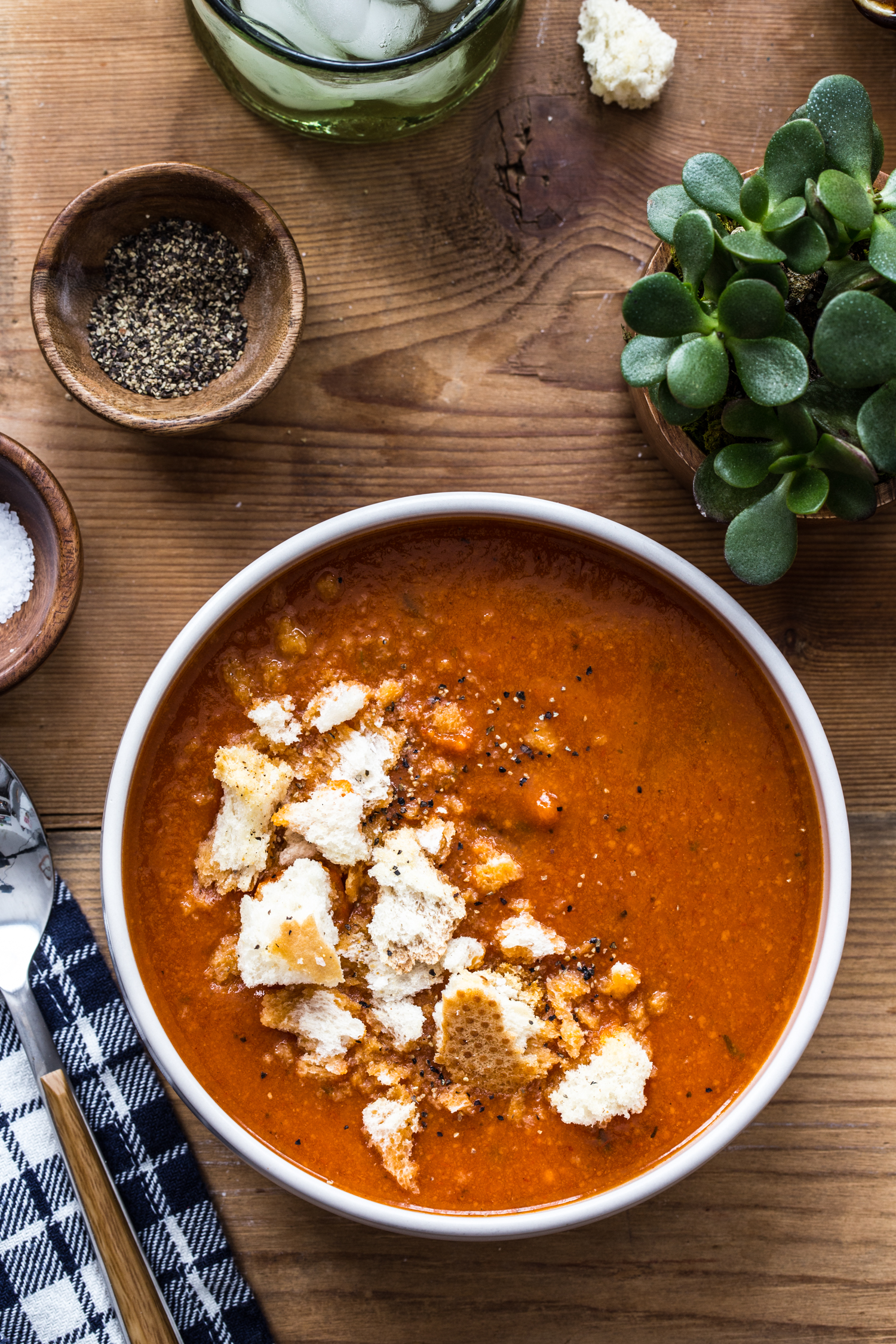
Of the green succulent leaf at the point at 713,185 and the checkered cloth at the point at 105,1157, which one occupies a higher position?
the green succulent leaf at the point at 713,185

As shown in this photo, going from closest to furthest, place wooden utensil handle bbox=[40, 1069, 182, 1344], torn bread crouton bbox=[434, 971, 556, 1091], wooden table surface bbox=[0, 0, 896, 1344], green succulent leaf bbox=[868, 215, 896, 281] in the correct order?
1. green succulent leaf bbox=[868, 215, 896, 281]
2. torn bread crouton bbox=[434, 971, 556, 1091]
3. wooden utensil handle bbox=[40, 1069, 182, 1344]
4. wooden table surface bbox=[0, 0, 896, 1344]

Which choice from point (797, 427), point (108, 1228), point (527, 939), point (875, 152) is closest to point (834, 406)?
point (797, 427)

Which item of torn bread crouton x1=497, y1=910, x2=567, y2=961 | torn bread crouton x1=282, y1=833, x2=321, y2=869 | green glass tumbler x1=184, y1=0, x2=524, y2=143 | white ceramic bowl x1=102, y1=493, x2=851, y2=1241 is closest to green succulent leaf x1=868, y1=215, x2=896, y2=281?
white ceramic bowl x1=102, y1=493, x2=851, y2=1241

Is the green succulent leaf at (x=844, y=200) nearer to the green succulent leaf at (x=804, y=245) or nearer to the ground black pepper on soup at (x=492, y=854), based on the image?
the green succulent leaf at (x=804, y=245)

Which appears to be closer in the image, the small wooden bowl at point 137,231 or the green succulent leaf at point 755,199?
the green succulent leaf at point 755,199

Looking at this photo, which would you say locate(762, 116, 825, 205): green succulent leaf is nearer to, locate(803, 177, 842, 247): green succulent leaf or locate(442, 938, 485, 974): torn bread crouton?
locate(803, 177, 842, 247): green succulent leaf

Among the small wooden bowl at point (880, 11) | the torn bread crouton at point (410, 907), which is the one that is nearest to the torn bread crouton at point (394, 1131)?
the torn bread crouton at point (410, 907)

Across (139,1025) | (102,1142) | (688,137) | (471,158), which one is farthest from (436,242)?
(102,1142)

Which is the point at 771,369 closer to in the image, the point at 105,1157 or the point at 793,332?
the point at 793,332
